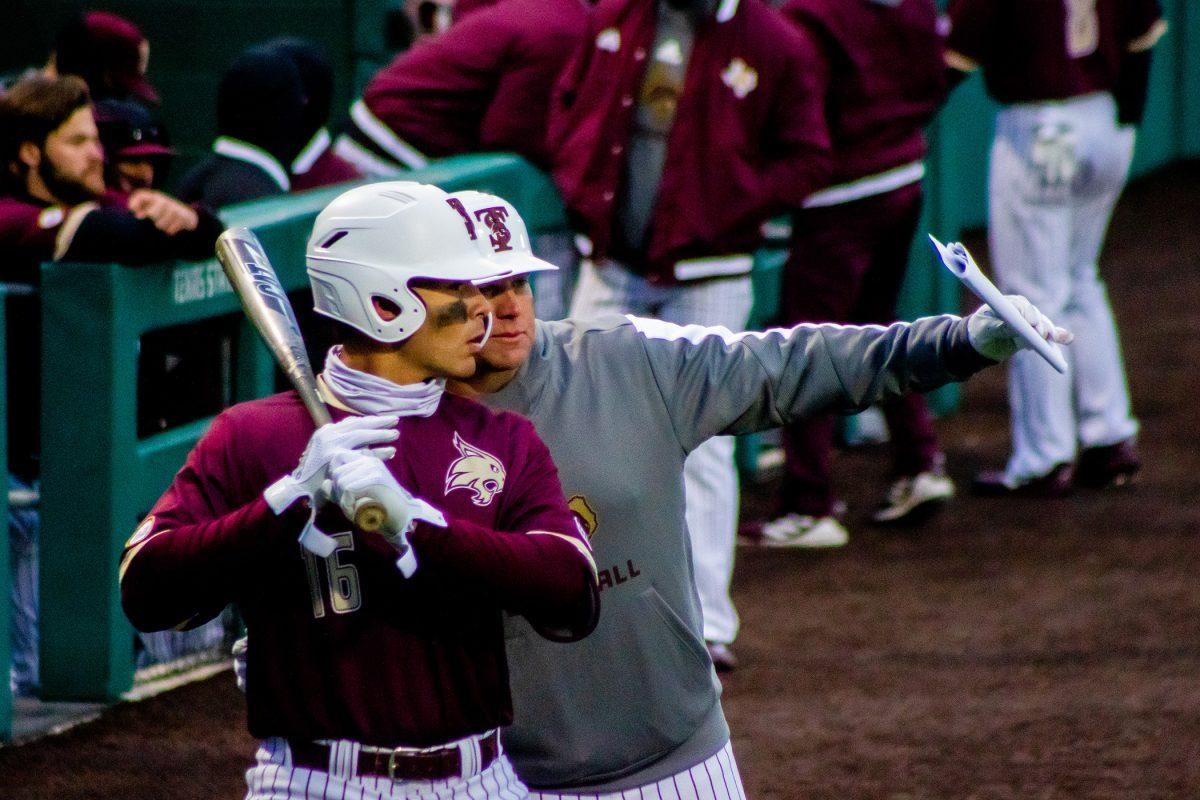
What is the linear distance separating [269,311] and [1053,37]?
533 cm

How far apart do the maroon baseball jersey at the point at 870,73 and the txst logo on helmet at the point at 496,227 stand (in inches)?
Result: 169

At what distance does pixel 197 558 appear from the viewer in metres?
3.00

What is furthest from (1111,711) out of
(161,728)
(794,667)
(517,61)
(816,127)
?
(517,61)

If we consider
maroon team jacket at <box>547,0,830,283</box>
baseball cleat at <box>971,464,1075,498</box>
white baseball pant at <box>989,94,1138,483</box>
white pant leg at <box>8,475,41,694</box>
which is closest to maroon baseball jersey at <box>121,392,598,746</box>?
white pant leg at <box>8,475,41,694</box>

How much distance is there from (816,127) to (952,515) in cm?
222

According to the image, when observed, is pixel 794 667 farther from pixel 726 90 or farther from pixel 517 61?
pixel 517 61

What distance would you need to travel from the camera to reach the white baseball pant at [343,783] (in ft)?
10.2

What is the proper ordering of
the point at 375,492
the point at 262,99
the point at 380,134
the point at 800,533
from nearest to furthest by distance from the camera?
1. the point at 375,492
2. the point at 262,99
3. the point at 380,134
4. the point at 800,533

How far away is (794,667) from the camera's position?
20.8ft

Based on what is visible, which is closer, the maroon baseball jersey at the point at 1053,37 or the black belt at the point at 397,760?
the black belt at the point at 397,760

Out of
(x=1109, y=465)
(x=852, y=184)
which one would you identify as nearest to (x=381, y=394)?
(x=852, y=184)

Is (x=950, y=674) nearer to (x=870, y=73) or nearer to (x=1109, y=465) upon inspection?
(x=870, y=73)

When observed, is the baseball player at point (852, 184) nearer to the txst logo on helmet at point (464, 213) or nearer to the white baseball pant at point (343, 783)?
the txst logo on helmet at point (464, 213)

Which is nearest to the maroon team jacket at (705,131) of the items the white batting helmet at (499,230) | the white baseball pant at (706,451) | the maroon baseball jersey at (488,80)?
the white baseball pant at (706,451)
